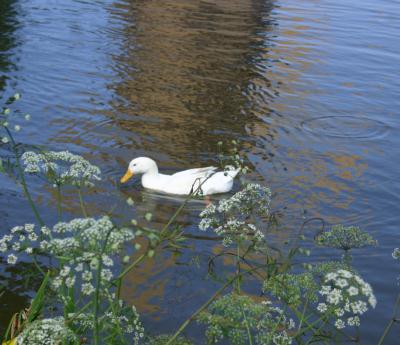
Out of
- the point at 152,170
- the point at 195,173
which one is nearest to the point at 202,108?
the point at 152,170

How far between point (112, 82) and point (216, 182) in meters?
4.86

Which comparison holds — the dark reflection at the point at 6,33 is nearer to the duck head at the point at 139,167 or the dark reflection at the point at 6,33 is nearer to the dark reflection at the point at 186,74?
the dark reflection at the point at 186,74

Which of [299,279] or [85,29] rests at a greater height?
[299,279]

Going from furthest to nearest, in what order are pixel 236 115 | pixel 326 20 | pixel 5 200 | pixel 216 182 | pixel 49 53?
1. pixel 326 20
2. pixel 49 53
3. pixel 236 115
4. pixel 216 182
5. pixel 5 200

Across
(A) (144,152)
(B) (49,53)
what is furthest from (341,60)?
(A) (144,152)

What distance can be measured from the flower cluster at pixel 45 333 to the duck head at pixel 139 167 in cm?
627

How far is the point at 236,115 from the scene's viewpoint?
13.1 metres

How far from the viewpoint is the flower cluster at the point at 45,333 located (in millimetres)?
3768

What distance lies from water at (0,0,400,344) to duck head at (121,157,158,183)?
0.22 metres

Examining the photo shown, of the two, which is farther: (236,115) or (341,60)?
(341,60)

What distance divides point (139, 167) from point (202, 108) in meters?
3.43

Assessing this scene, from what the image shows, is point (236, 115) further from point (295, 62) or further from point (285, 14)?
point (285, 14)

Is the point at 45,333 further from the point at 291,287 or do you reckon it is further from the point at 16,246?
the point at 291,287

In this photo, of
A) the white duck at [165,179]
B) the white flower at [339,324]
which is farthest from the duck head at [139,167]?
the white flower at [339,324]
